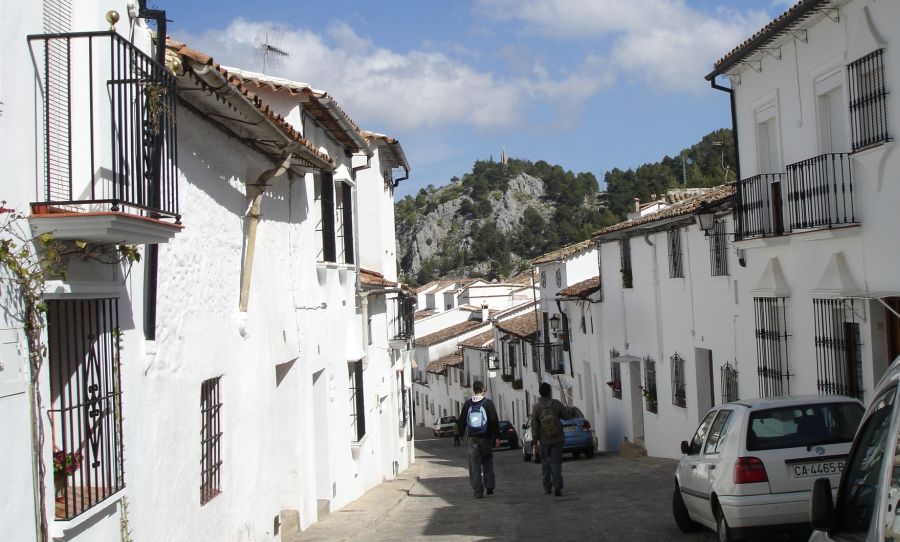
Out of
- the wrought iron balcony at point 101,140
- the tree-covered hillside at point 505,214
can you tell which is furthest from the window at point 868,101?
the tree-covered hillside at point 505,214

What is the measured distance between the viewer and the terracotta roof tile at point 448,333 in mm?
58906

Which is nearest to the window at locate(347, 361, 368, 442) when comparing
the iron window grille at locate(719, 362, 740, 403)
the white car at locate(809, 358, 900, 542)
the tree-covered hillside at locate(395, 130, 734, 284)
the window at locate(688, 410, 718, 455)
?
the iron window grille at locate(719, 362, 740, 403)

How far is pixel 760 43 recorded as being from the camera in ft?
49.0

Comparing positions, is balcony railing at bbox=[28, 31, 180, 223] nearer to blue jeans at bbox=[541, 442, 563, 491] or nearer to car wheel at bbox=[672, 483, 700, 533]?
car wheel at bbox=[672, 483, 700, 533]

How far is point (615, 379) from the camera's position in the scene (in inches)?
1123

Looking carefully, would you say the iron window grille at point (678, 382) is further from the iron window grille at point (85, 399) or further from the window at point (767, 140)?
the iron window grille at point (85, 399)

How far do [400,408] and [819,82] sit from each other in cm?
1688

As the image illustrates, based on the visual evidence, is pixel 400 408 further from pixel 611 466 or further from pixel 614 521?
pixel 614 521

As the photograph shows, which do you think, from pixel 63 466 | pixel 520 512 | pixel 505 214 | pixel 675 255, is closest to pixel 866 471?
pixel 63 466

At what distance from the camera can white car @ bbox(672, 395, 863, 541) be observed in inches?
351

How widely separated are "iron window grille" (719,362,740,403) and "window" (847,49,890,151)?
6939 millimetres

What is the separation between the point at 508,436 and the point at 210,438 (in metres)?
33.2

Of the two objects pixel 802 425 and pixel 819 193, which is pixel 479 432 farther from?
pixel 802 425

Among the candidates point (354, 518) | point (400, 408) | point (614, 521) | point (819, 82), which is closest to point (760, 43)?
point (819, 82)
